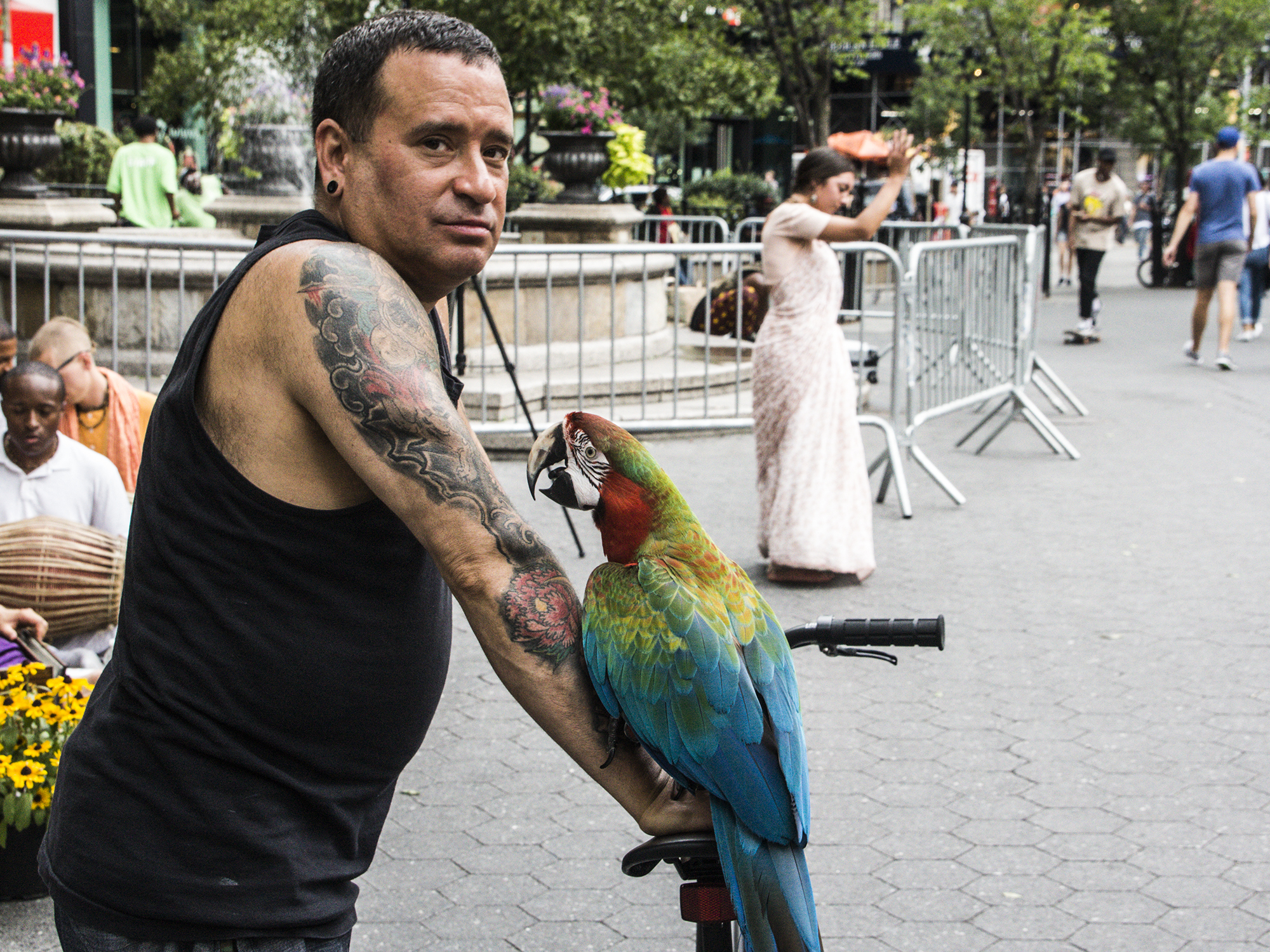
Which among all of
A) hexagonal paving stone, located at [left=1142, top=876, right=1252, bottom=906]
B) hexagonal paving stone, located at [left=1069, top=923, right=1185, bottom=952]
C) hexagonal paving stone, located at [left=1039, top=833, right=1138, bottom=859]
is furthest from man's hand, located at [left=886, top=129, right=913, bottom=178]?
hexagonal paving stone, located at [left=1069, top=923, right=1185, bottom=952]

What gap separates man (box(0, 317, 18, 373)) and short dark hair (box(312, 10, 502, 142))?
4.27 metres

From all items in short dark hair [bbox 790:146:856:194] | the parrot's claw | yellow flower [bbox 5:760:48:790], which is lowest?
yellow flower [bbox 5:760:48:790]

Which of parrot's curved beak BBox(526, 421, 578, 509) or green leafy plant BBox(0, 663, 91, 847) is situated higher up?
parrot's curved beak BBox(526, 421, 578, 509)

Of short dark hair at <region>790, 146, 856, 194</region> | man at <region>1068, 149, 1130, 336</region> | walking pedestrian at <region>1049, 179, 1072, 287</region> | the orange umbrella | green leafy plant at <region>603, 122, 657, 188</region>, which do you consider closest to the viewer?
short dark hair at <region>790, 146, 856, 194</region>

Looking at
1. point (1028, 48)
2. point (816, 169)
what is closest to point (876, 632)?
point (816, 169)

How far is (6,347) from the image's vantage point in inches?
216

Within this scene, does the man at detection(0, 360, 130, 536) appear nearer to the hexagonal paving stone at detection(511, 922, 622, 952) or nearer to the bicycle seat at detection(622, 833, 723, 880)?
the hexagonal paving stone at detection(511, 922, 622, 952)

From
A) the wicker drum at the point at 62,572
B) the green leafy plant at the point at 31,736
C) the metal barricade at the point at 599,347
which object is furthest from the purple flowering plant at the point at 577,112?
the green leafy plant at the point at 31,736

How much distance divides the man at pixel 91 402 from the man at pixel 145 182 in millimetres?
10474

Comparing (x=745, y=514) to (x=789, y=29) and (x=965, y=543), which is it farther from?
(x=789, y=29)

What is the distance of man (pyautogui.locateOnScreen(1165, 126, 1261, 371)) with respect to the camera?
13289 millimetres

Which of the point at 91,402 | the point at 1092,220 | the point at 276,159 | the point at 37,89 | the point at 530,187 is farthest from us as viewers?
the point at 530,187

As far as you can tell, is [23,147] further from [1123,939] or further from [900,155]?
[1123,939]

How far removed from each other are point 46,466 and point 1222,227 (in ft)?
39.6
